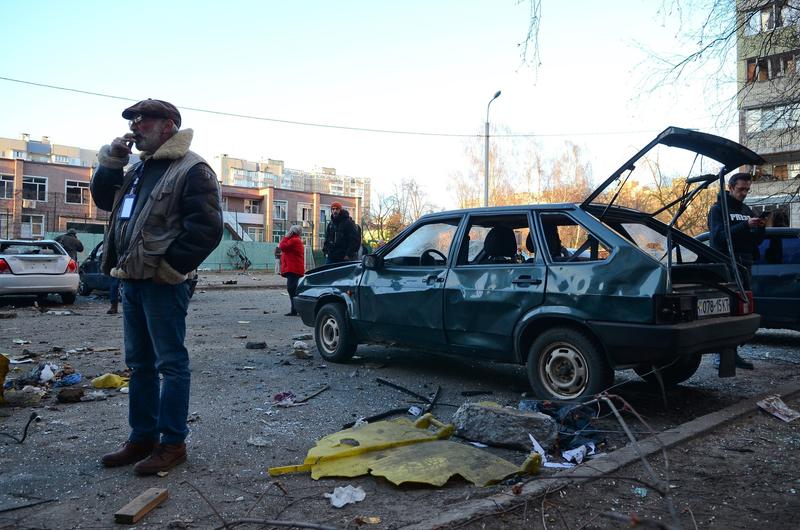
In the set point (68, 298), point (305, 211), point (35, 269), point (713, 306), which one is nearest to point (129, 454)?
point (713, 306)

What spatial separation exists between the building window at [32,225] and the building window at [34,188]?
66.2 inches

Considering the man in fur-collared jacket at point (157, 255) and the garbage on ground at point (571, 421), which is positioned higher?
the man in fur-collared jacket at point (157, 255)

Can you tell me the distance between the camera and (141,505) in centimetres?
265

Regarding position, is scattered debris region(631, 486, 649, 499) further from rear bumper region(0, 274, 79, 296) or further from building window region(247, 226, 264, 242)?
building window region(247, 226, 264, 242)

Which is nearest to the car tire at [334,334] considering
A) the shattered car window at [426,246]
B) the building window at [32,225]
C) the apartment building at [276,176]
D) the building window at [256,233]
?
the shattered car window at [426,246]

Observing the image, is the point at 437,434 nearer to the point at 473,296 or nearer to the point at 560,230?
the point at 473,296

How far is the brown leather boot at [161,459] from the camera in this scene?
3.14 metres

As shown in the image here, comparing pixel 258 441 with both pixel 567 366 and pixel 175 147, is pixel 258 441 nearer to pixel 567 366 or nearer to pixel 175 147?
pixel 175 147

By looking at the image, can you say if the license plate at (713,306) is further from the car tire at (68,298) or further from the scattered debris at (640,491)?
the car tire at (68,298)

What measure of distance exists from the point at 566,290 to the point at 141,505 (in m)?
3.17

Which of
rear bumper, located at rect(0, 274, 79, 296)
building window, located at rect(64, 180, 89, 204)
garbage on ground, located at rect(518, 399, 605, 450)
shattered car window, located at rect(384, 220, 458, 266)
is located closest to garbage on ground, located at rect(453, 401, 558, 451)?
garbage on ground, located at rect(518, 399, 605, 450)

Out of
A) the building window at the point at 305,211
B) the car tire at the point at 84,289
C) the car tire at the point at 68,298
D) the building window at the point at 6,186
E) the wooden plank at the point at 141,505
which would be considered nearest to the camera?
the wooden plank at the point at 141,505

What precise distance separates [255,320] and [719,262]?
775 cm

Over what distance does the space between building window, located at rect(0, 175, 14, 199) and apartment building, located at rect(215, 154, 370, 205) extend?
4566 cm
